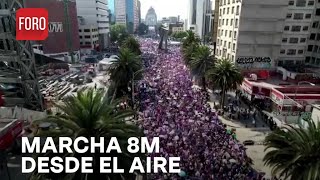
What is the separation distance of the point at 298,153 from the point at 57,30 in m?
89.4

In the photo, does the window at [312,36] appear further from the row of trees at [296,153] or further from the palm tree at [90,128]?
the palm tree at [90,128]

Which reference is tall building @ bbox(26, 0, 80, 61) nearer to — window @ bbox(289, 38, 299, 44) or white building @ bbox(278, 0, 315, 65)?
white building @ bbox(278, 0, 315, 65)

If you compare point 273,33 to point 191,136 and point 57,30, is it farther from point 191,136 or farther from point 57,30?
point 57,30

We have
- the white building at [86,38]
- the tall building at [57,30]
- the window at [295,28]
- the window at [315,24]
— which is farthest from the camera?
the white building at [86,38]

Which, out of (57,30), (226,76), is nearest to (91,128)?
(226,76)

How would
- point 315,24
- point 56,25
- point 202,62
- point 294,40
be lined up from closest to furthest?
point 202,62 < point 315,24 < point 294,40 < point 56,25

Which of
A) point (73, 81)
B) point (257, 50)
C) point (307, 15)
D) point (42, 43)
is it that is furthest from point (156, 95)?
point (42, 43)

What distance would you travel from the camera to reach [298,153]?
15859 mm

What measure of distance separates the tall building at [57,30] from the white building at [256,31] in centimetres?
5070

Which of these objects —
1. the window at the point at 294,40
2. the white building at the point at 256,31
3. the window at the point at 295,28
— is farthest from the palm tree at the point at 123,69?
the window at the point at 295,28

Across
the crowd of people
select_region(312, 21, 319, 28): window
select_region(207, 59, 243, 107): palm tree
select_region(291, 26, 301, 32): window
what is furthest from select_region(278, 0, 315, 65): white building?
the crowd of people

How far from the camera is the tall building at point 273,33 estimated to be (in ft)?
190

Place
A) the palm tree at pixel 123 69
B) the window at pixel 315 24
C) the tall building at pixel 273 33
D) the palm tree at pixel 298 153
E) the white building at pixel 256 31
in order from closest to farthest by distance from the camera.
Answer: the palm tree at pixel 298 153
the palm tree at pixel 123 69
the white building at pixel 256 31
the tall building at pixel 273 33
the window at pixel 315 24

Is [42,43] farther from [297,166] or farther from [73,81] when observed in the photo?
[297,166]
